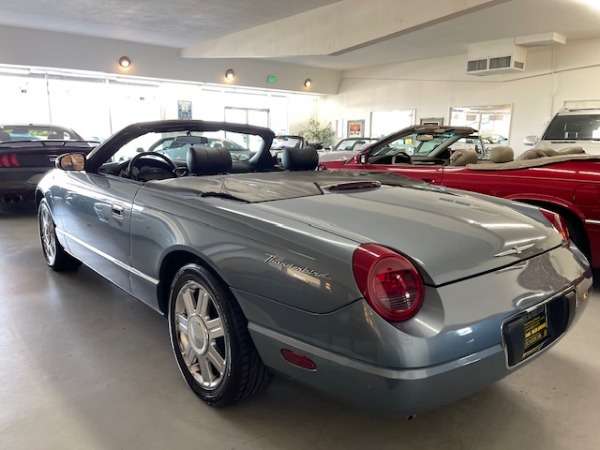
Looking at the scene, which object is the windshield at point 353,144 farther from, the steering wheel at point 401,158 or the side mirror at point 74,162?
the side mirror at point 74,162

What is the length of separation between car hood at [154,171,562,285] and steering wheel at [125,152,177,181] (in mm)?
671

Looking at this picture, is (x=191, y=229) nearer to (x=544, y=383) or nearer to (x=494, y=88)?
(x=544, y=383)

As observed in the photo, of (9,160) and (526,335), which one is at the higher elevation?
(9,160)

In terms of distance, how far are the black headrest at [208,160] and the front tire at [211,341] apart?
0.72m

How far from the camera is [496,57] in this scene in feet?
34.0

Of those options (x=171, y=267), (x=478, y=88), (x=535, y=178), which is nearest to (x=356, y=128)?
(x=478, y=88)

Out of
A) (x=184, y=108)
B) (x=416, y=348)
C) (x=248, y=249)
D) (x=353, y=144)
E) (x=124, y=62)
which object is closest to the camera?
(x=416, y=348)

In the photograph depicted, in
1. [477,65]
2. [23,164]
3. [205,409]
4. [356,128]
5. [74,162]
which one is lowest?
[205,409]

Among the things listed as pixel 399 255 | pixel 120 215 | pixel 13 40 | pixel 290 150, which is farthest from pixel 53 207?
pixel 13 40

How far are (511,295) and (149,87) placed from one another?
45.6ft

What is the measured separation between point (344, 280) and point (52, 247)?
3.19 metres

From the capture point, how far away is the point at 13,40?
10.0 meters

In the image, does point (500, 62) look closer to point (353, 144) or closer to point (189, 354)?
point (353, 144)

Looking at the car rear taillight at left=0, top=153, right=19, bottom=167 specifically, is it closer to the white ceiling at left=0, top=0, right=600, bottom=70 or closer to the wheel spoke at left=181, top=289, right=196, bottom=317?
the white ceiling at left=0, top=0, right=600, bottom=70
